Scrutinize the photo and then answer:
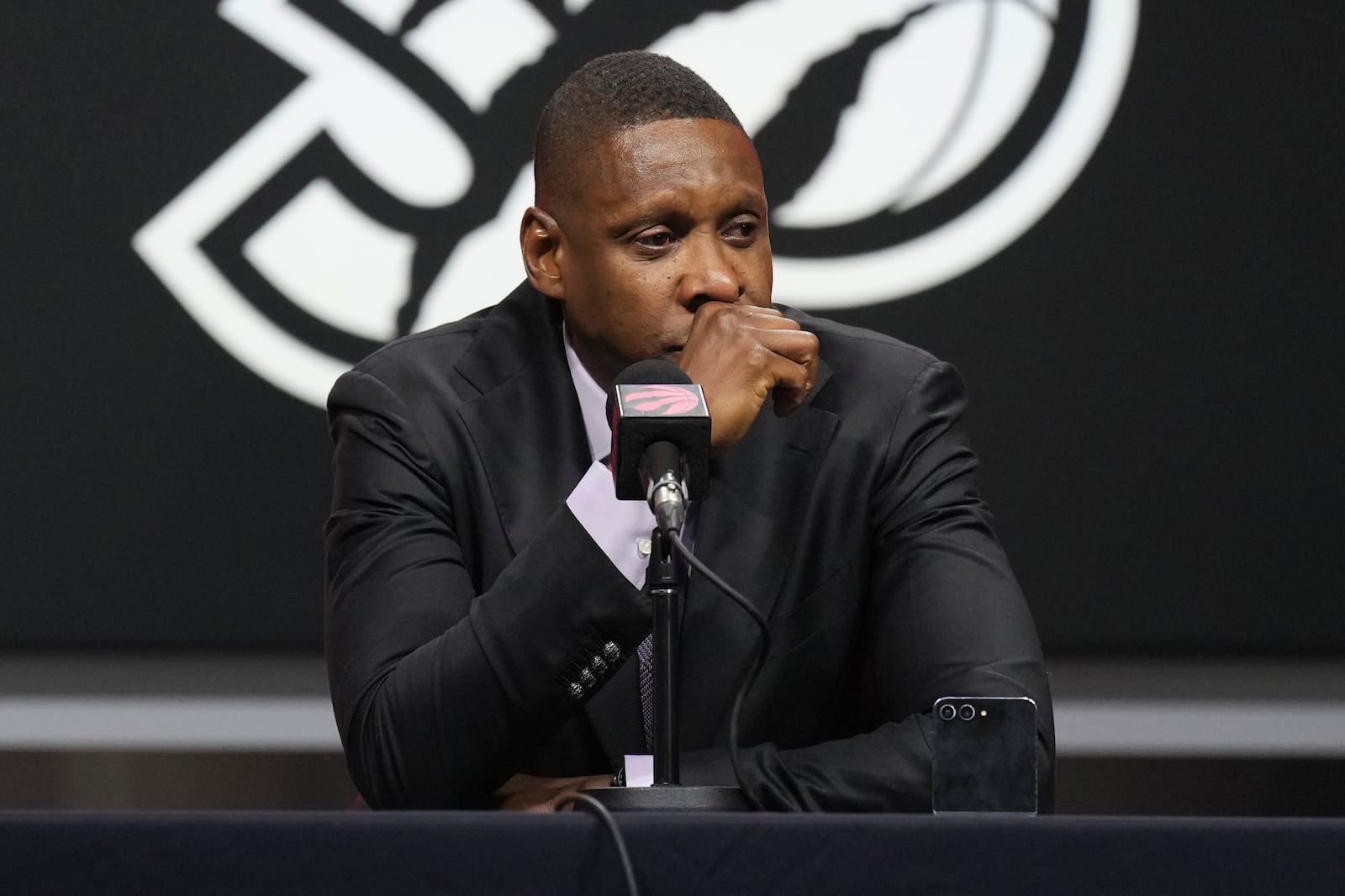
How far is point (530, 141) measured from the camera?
3.33 m

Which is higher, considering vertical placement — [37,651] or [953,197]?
[953,197]

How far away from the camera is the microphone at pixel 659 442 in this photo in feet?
4.72

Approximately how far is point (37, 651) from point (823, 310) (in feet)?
6.02

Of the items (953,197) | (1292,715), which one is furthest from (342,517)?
(1292,715)

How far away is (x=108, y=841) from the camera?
107 cm

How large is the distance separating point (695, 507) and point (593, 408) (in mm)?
241

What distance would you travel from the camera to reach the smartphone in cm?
129

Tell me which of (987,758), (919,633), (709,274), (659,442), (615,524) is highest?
(709,274)

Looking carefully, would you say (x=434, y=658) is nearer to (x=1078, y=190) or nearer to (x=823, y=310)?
(x=823, y=310)

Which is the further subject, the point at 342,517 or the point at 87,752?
the point at 87,752

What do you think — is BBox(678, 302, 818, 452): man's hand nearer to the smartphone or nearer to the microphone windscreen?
the microphone windscreen

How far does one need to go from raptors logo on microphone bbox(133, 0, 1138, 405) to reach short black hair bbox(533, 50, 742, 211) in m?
0.96

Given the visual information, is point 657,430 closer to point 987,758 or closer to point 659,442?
point 659,442

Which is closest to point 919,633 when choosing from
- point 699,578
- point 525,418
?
point 699,578
